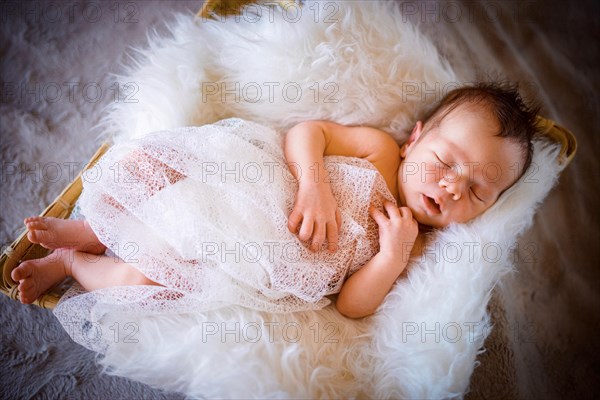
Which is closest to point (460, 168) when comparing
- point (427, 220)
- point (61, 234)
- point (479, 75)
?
point (427, 220)

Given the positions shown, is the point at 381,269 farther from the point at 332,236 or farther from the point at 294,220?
the point at 294,220

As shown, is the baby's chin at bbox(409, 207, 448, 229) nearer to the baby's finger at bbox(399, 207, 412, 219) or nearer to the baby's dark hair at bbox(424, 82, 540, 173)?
the baby's finger at bbox(399, 207, 412, 219)

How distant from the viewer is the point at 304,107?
1175mm

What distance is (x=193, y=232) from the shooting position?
860 mm

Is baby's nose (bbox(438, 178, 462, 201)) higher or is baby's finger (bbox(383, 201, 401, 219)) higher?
baby's nose (bbox(438, 178, 462, 201))

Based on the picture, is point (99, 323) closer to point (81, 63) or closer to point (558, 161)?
point (81, 63)

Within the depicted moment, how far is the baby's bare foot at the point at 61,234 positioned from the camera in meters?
0.90

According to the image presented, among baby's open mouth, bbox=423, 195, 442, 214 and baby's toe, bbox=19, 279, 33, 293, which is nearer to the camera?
baby's toe, bbox=19, 279, 33, 293

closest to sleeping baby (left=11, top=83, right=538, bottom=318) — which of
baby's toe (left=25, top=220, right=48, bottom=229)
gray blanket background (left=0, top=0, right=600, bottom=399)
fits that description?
baby's toe (left=25, top=220, right=48, bottom=229)

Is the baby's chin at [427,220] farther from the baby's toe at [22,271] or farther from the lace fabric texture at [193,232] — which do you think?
the baby's toe at [22,271]

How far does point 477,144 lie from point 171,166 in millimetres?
780

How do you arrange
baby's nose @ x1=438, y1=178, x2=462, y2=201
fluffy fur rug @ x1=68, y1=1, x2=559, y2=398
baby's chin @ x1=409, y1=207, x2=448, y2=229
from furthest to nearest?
baby's chin @ x1=409, y1=207, x2=448, y2=229, baby's nose @ x1=438, y1=178, x2=462, y2=201, fluffy fur rug @ x1=68, y1=1, x2=559, y2=398

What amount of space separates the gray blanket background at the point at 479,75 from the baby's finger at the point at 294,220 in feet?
2.02

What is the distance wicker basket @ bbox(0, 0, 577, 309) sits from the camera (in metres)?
0.91
